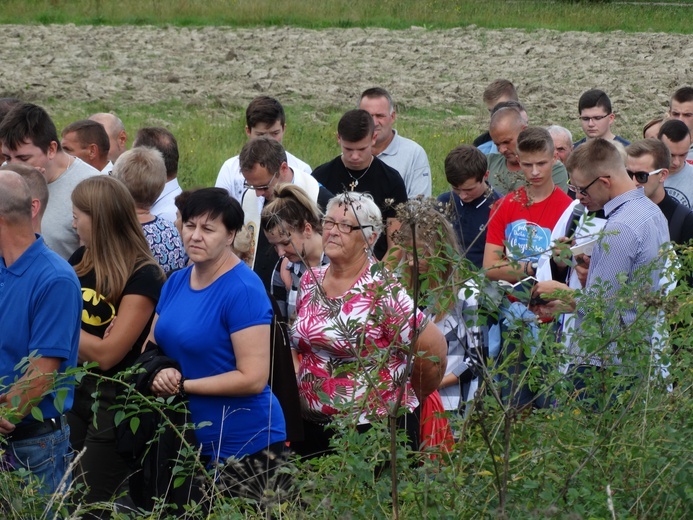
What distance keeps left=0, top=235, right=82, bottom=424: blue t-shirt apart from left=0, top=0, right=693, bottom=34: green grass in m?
29.0

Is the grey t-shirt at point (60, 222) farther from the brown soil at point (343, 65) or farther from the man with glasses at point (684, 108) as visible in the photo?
the brown soil at point (343, 65)

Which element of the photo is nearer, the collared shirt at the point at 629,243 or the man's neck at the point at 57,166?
the collared shirt at the point at 629,243

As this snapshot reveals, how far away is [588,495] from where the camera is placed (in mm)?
3771

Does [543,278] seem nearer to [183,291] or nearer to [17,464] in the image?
[183,291]

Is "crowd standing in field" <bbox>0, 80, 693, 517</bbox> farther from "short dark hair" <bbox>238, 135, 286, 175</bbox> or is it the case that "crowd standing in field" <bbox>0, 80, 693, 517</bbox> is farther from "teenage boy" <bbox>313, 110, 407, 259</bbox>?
"teenage boy" <bbox>313, 110, 407, 259</bbox>

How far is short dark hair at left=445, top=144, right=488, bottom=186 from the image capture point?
25.9 feet

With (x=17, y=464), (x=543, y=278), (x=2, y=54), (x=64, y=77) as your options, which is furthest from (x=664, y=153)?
(x=2, y=54)

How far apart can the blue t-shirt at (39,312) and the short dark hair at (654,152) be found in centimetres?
415

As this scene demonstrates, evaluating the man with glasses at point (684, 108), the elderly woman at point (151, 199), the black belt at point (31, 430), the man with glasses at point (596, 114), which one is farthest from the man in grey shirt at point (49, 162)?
the man with glasses at point (684, 108)

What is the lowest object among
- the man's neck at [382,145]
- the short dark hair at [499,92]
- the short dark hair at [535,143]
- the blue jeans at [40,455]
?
the blue jeans at [40,455]

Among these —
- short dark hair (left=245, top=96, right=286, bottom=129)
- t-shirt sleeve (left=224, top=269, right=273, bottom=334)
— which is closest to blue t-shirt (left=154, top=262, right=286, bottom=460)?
t-shirt sleeve (left=224, top=269, right=273, bottom=334)

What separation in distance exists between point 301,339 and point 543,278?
202 centimetres

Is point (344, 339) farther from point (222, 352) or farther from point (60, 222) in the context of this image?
point (60, 222)

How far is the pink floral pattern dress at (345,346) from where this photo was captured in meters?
4.49
